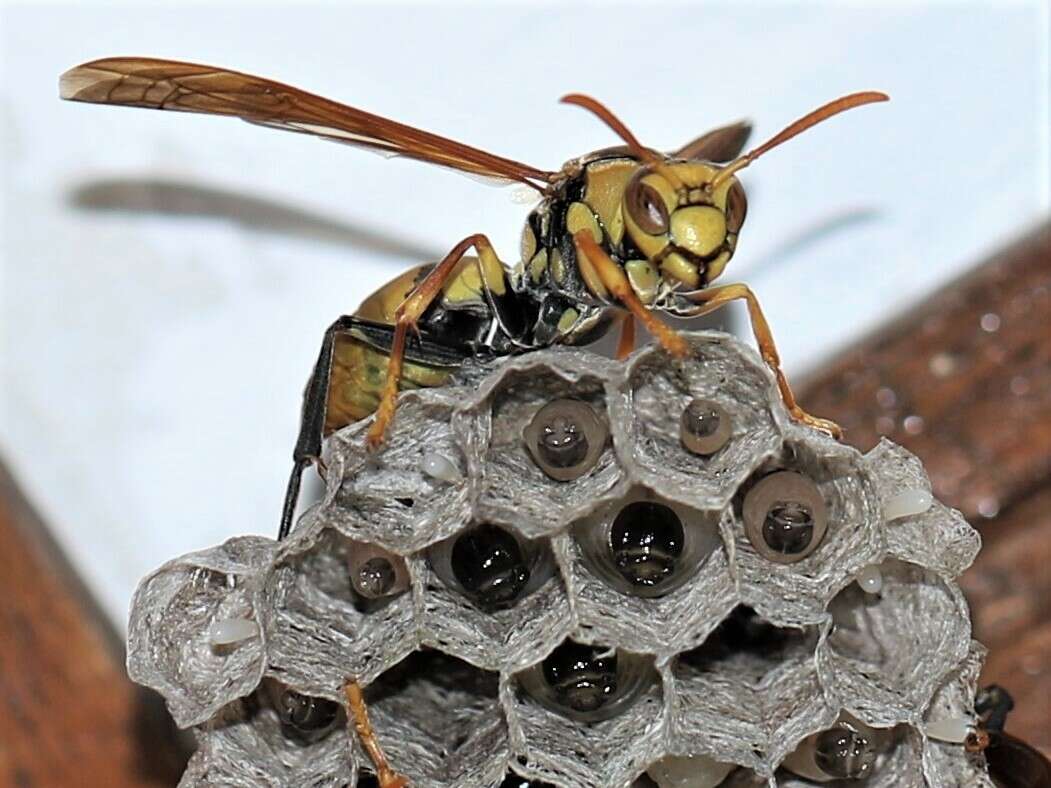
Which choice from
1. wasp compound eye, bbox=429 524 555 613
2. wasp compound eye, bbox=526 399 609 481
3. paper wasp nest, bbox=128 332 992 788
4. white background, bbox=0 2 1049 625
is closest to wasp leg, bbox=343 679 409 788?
paper wasp nest, bbox=128 332 992 788

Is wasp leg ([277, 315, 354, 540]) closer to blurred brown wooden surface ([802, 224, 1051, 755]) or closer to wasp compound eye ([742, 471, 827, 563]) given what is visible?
wasp compound eye ([742, 471, 827, 563])

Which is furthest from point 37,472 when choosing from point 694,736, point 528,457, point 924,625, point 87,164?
point 924,625

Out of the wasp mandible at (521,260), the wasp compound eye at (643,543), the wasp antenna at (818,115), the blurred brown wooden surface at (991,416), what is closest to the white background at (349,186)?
the blurred brown wooden surface at (991,416)

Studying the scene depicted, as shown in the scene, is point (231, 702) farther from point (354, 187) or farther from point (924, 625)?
point (354, 187)

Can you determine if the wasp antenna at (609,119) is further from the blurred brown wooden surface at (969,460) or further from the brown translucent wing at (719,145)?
the blurred brown wooden surface at (969,460)

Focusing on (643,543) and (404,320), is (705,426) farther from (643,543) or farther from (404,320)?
(404,320)

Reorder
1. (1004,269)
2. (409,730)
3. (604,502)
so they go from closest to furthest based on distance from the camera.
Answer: (604,502), (409,730), (1004,269)
